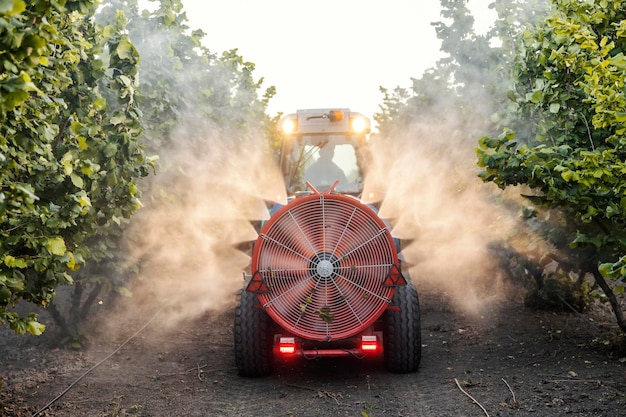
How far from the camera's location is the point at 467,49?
17.2 m

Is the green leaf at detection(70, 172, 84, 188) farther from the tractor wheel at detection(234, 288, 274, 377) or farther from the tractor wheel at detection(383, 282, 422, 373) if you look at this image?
the tractor wheel at detection(383, 282, 422, 373)

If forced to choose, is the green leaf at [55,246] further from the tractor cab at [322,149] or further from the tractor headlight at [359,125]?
the tractor headlight at [359,125]

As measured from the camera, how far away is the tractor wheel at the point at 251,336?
25.3 feet

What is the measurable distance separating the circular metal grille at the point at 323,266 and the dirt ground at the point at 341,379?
79 cm

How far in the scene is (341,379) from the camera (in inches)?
311

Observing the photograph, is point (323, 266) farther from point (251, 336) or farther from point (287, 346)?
point (251, 336)

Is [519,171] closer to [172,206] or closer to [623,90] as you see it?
[623,90]

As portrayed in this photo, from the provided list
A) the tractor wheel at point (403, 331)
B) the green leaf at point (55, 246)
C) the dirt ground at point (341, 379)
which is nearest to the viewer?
the green leaf at point (55, 246)

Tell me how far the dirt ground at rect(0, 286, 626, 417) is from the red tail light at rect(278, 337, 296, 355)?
443 millimetres

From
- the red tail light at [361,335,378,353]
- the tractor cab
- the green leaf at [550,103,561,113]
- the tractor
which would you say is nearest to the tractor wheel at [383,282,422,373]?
the tractor

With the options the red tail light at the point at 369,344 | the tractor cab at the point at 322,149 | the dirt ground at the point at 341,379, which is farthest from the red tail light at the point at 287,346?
the tractor cab at the point at 322,149

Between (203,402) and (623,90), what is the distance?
16.0 ft

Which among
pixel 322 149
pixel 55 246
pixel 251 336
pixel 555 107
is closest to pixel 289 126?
pixel 322 149

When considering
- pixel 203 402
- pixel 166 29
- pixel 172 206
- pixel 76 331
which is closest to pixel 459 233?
pixel 172 206
